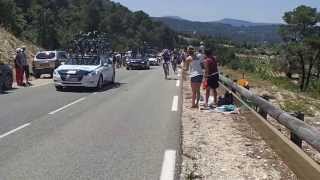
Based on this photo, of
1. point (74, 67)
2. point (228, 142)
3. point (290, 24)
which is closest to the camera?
point (228, 142)

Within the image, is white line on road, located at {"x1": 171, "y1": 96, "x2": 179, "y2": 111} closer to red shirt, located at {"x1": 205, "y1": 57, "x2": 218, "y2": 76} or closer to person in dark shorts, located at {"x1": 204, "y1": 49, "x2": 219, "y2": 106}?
person in dark shorts, located at {"x1": 204, "y1": 49, "x2": 219, "y2": 106}

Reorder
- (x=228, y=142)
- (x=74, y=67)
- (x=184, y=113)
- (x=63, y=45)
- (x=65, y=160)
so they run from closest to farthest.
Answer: (x=65, y=160)
(x=228, y=142)
(x=184, y=113)
(x=74, y=67)
(x=63, y=45)

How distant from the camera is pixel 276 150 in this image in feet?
29.8

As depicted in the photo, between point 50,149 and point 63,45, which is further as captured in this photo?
point 63,45

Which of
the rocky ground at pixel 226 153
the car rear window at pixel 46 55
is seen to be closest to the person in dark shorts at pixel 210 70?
the rocky ground at pixel 226 153

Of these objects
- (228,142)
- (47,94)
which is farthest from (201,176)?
(47,94)

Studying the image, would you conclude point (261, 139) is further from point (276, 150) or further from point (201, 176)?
point (201, 176)

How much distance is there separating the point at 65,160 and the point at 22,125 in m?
4.18

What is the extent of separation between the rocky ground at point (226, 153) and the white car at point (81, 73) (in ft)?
32.6

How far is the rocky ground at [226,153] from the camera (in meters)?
7.87

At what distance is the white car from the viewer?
75.2 ft

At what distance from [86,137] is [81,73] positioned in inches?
486

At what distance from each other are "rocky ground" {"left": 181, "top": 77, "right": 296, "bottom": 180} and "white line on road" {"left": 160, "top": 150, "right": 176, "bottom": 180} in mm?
156

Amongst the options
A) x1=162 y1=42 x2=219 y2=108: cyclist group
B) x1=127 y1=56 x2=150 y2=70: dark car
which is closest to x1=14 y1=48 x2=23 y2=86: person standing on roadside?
x1=162 y1=42 x2=219 y2=108: cyclist group
